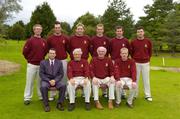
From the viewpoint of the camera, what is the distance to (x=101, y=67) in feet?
35.0

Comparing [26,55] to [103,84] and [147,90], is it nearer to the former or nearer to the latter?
[103,84]

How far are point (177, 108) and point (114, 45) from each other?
2.64 m

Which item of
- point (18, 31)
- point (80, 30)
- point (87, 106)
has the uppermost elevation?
point (18, 31)

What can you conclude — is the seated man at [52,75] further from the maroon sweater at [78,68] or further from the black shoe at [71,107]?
the maroon sweater at [78,68]

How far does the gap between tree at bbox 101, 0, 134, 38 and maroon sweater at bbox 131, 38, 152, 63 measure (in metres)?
41.1

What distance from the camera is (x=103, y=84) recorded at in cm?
1050

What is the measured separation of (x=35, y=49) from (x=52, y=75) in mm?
953

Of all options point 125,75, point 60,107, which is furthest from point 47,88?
point 125,75

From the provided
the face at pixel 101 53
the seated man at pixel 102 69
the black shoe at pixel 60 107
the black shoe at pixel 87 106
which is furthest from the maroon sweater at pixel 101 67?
the black shoe at pixel 60 107

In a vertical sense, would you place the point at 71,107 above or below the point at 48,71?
below

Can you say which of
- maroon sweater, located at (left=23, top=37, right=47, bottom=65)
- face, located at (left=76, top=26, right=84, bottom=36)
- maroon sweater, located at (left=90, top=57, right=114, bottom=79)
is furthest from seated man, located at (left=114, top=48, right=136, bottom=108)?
maroon sweater, located at (left=23, top=37, right=47, bottom=65)

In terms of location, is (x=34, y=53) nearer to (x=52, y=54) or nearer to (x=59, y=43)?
(x=52, y=54)

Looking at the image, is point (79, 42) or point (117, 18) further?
point (117, 18)

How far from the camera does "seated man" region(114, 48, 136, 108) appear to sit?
34.6 feet
